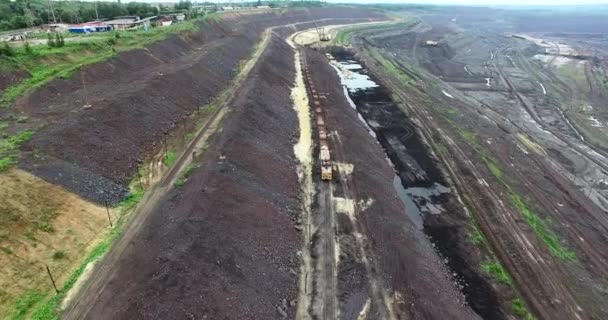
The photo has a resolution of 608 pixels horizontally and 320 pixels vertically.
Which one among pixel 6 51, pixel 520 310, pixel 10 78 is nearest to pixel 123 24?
pixel 6 51

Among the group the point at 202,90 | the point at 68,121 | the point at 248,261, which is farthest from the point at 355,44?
the point at 248,261

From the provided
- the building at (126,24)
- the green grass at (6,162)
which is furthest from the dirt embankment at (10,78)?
the building at (126,24)

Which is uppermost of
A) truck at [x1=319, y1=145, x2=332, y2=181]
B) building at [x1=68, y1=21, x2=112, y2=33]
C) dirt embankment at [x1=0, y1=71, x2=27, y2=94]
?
building at [x1=68, y1=21, x2=112, y2=33]

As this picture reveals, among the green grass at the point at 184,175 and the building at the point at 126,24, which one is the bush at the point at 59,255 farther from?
the building at the point at 126,24

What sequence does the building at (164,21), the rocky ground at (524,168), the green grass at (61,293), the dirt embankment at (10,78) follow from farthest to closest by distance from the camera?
the building at (164,21), the dirt embankment at (10,78), the rocky ground at (524,168), the green grass at (61,293)

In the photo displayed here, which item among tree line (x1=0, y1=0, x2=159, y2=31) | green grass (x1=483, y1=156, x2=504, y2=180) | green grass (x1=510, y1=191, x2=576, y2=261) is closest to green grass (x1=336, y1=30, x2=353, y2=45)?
tree line (x1=0, y1=0, x2=159, y2=31)

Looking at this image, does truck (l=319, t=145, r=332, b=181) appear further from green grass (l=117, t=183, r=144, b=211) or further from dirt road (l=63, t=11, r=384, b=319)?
green grass (l=117, t=183, r=144, b=211)

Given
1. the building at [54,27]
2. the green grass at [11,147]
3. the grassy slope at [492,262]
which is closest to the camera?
the grassy slope at [492,262]
